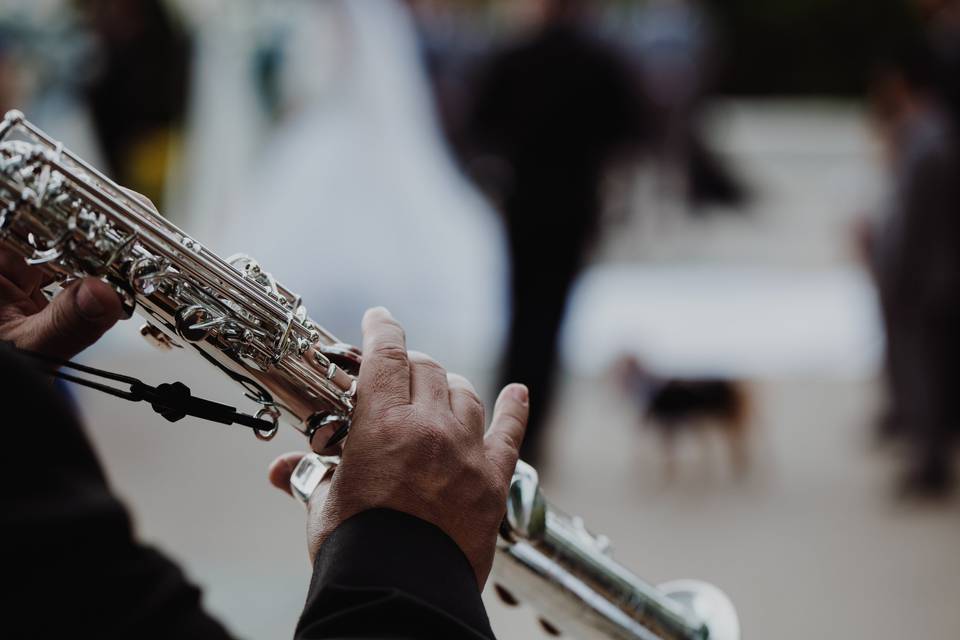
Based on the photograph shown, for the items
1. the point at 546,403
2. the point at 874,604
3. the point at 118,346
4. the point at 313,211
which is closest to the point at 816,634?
the point at 874,604

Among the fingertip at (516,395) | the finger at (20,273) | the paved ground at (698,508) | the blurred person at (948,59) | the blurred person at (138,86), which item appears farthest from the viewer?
the blurred person at (138,86)

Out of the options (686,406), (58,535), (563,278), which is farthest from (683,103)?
(58,535)

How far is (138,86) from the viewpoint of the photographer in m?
7.50

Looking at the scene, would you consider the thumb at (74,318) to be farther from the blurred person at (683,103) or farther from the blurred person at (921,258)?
the blurred person at (683,103)

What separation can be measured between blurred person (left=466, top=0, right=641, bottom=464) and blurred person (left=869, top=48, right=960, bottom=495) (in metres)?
1.17

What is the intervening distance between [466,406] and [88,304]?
0.43 metres

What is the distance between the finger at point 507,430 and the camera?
1.28 metres

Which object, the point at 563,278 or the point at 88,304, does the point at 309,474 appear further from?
the point at 563,278

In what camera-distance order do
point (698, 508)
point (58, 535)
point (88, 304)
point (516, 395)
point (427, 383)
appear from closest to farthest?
point (58, 535) < point (88, 304) < point (427, 383) < point (516, 395) < point (698, 508)

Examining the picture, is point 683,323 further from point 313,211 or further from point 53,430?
point 53,430

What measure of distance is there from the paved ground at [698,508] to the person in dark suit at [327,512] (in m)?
0.86

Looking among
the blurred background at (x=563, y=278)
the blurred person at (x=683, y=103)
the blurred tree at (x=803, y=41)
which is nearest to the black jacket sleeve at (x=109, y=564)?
the blurred background at (x=563, y=278)

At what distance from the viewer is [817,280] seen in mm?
8891

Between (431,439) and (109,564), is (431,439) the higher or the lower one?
the higher one
